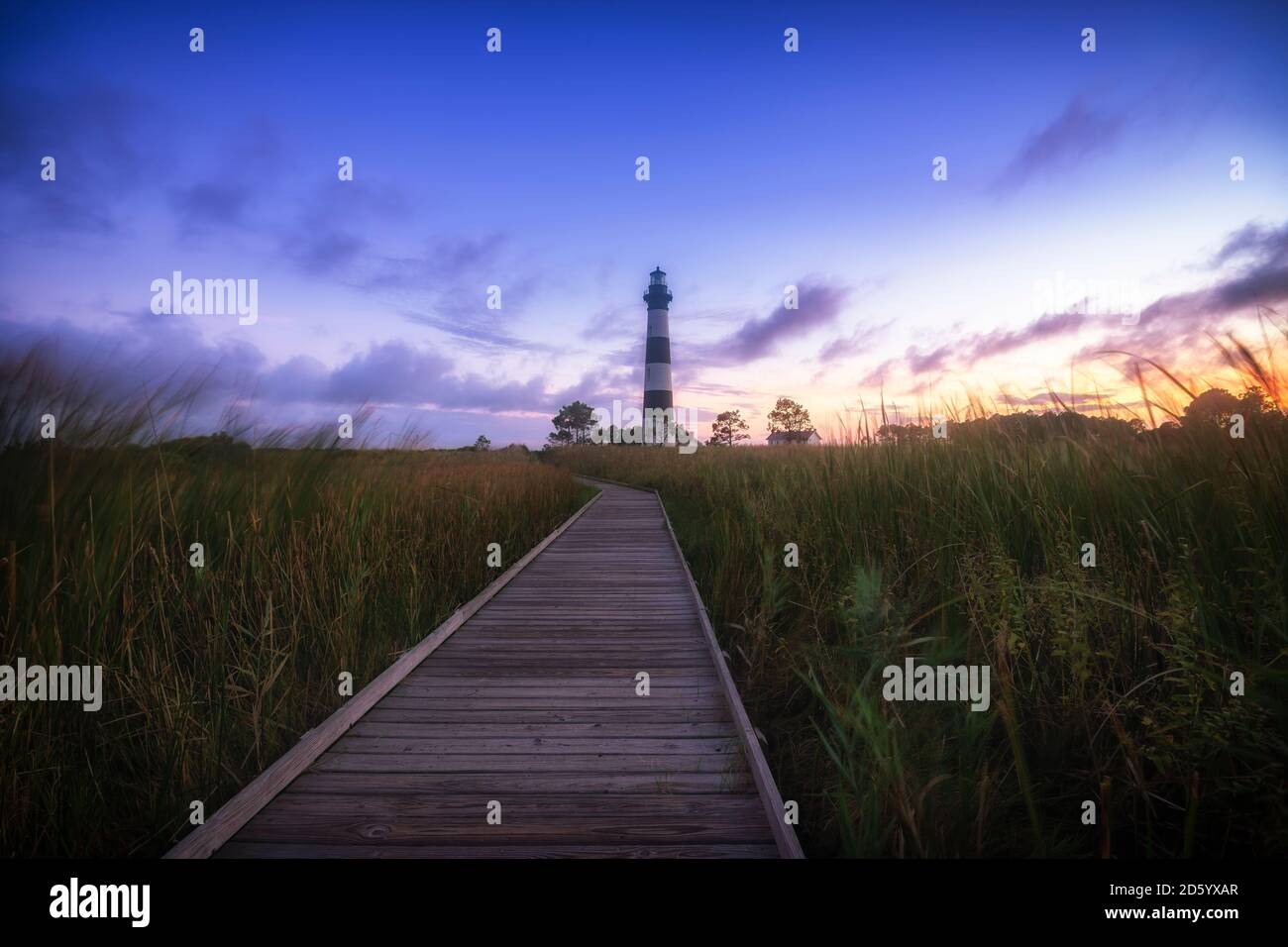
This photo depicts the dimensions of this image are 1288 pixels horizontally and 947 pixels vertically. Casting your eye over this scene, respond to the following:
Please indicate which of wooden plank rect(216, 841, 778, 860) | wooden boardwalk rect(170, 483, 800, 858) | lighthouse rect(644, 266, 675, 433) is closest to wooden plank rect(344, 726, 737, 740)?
wooden boardwalk rect(170, 483, 800, 858)

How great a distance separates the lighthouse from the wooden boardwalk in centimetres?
3197

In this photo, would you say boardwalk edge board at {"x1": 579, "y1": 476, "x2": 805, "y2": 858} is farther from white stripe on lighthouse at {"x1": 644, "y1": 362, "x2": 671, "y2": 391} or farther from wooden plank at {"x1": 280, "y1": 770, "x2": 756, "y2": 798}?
white stripe on lighthouse at {"x1": 644, "y1": 362, "x2": 671, "y2": 391}

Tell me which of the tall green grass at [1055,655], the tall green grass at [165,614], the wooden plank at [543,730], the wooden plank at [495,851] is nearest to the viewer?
the tall green grass at [1055,655]

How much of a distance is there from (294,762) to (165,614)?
1277 millimetres

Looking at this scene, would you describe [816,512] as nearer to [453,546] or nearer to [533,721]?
[533,721]

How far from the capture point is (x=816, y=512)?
540 centimetres

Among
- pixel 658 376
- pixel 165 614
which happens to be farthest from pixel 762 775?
pixel 658 376

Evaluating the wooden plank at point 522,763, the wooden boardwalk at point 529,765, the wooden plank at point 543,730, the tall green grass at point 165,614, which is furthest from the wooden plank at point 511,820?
the wooden plank at point 543,730

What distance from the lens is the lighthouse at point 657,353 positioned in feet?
119

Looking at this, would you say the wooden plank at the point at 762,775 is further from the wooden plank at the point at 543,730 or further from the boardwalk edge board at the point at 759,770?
the wooden plank at the point at 543,730

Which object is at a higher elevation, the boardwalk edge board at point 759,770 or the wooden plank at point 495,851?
the boardwalk edge board at point 759,770
